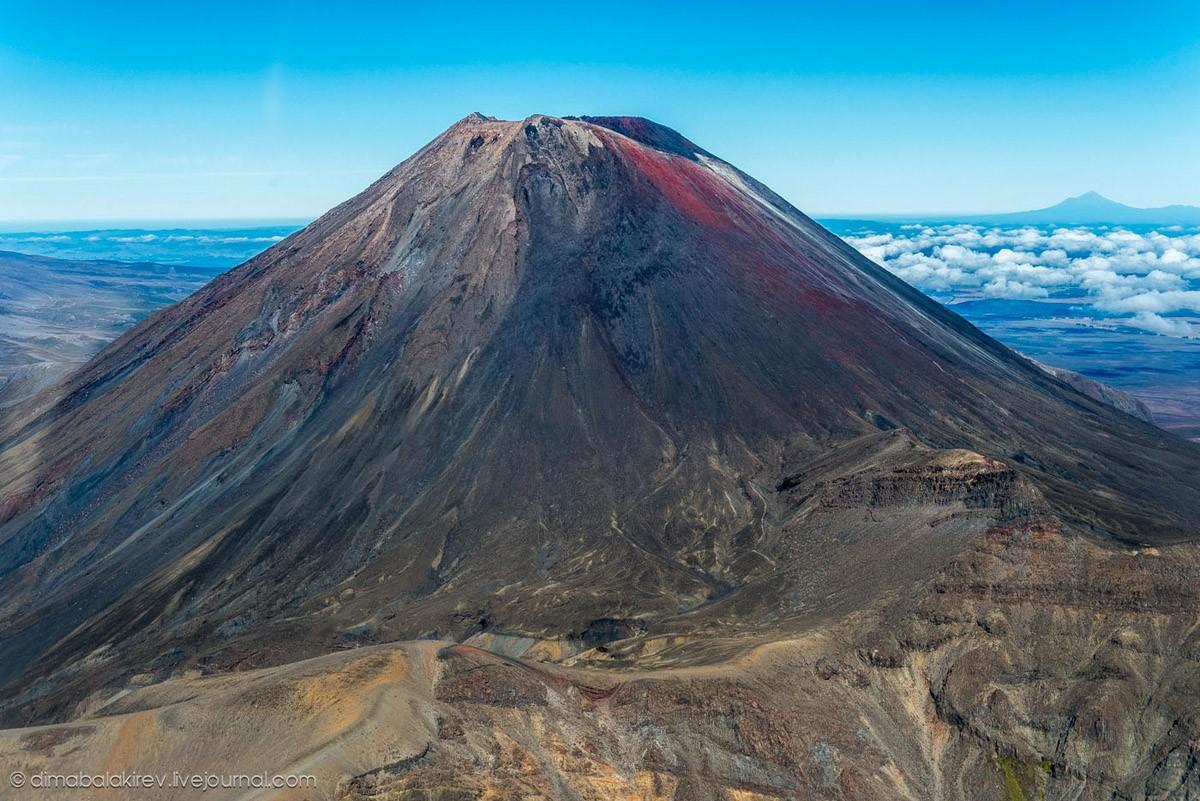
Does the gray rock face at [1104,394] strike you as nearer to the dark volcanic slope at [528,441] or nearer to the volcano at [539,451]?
the volcano at [539,451]

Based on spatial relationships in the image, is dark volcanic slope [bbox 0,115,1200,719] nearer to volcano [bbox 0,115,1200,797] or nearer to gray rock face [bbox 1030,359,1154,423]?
volcano [bbox 0,115,1200,797]

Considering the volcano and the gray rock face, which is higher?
the volcano

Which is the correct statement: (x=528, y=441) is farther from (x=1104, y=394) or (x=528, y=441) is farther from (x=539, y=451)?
(x=1104, y=394)

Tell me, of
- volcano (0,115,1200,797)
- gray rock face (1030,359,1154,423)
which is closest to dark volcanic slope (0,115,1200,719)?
volcano (0,115,1200,797)

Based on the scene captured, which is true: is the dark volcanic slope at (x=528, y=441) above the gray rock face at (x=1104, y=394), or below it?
above

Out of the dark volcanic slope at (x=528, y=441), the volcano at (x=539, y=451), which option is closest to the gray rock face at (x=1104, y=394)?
the volcano at (x=539, y=451)
